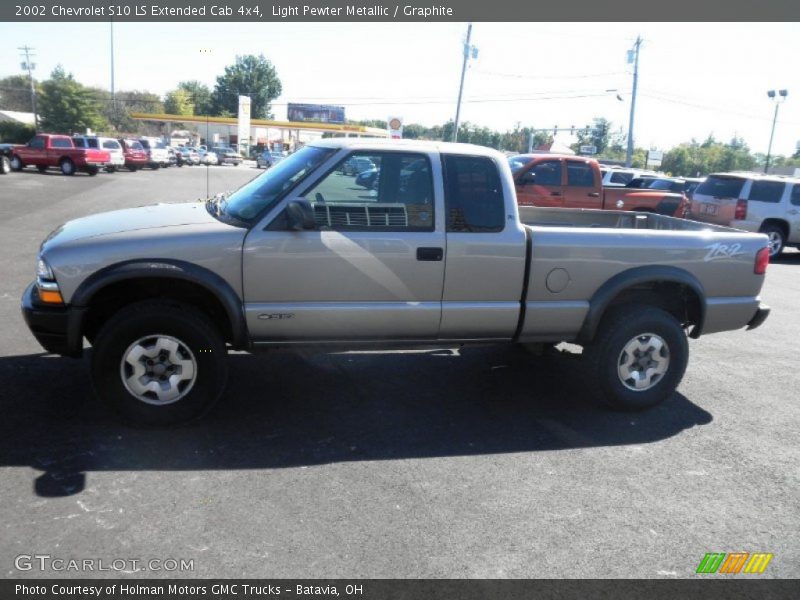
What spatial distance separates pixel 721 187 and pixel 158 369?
1356 cm

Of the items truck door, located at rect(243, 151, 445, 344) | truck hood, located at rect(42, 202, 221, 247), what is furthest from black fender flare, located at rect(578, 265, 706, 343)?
truck hood, located at rect(42, 202, 221, 247)

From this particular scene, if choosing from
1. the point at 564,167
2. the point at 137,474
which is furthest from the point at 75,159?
the point at 137,474

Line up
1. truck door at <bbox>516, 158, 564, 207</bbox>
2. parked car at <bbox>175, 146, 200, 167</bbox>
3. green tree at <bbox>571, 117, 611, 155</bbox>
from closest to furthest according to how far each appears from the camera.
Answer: truck door at <bbox>516, 158, 564, 207</bbox>
parked car at <bbox>175, 146, 200, 167</bbox>
green tree at <bbox>571, 117, 611, 155</bbox>

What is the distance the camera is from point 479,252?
4602 mm

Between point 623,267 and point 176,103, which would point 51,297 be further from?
point 176,103

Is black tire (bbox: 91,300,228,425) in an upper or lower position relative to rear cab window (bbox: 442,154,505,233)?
lower

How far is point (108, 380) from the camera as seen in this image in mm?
4199

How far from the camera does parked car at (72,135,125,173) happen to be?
29562 millimetres

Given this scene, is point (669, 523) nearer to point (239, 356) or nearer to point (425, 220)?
point (425, 220)

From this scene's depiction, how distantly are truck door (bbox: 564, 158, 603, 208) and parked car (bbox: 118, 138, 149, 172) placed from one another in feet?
94.1

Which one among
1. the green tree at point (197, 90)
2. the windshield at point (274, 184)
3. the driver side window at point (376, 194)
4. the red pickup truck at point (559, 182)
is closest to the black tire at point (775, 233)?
the red pickup truck at point (559, 182)

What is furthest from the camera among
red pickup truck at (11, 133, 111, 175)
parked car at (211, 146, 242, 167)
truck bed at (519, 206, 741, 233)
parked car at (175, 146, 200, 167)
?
parked car at (211, 146, 242, 167)

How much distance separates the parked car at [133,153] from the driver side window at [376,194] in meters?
34.5

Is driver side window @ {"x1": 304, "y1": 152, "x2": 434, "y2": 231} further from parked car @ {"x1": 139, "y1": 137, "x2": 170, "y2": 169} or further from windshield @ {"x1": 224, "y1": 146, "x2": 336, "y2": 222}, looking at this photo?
parked car @ {"x1": 139, "y1": 137, "x2": 170, "y2": 169}
